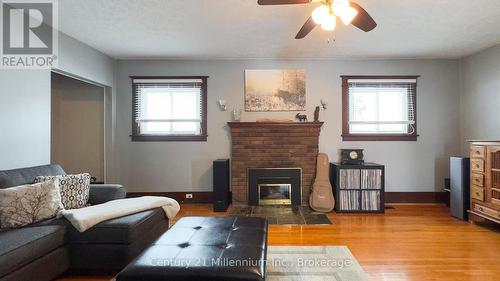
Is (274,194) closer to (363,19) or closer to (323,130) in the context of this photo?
(323,130)

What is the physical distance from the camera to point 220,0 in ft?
8.78

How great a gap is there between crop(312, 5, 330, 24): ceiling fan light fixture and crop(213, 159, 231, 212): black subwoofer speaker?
271 centimetres

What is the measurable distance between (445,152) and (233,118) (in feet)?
12.5

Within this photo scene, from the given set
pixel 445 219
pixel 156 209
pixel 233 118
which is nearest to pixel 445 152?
pixel 445 219

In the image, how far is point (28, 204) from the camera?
88.8 inches

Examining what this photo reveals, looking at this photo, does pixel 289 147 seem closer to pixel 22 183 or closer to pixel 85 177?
pixel 85 177

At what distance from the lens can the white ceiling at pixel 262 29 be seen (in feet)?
9.23

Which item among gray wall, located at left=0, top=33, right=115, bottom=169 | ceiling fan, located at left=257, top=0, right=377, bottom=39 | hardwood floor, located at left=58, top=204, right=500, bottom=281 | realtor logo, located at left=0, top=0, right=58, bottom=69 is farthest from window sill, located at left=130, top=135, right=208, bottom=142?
ceiling fan, located at left=257, top=0, right=377, bottom=39

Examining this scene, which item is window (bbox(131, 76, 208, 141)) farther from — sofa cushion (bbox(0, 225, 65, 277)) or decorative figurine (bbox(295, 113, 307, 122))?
sofa cushion (bbox(0, 225, 65, 277))

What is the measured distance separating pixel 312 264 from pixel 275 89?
3054 mm

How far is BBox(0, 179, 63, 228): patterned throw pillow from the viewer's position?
2168mm

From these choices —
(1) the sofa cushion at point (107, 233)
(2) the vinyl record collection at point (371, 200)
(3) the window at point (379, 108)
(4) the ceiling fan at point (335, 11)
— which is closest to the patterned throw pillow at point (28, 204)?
(1) the sofa cushion at point (107, 233)

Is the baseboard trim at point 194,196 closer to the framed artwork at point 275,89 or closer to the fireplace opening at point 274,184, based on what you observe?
the fireplace opening at point 274,184

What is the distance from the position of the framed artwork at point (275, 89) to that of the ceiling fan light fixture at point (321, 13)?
2.47 m
